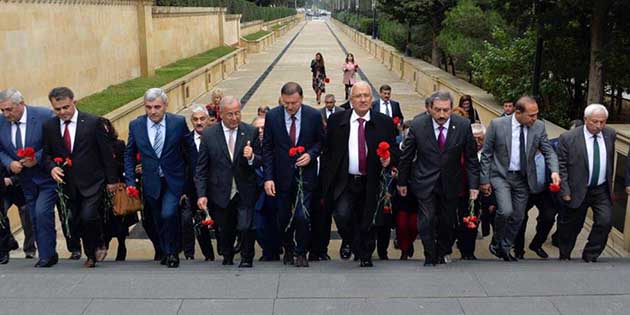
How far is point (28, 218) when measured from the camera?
21.7 ft

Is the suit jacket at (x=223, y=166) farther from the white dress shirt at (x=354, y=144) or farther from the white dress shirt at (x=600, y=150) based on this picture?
the white dress shirt at (x=600, y=150)

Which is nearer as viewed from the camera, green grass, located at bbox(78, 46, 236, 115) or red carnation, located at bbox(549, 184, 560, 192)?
red carnation, located at bbox(549, 184, 560, 192)

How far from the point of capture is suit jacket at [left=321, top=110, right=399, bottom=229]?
557 cm

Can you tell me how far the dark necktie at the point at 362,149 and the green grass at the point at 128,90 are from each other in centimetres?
801

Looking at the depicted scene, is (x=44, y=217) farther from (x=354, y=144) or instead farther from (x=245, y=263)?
(x=354, y=144)

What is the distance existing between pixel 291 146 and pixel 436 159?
4.12ft

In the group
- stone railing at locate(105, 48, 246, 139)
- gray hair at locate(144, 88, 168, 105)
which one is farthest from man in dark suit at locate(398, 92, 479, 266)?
stone railing at locate(105, 48, 246, 139)

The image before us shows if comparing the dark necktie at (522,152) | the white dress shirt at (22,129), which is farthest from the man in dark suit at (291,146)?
the white dress shirt at (22,129)

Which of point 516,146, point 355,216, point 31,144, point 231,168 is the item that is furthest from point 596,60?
point 31,144

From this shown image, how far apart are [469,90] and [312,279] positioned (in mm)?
11089

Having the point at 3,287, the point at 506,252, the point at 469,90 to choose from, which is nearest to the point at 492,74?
the point at 469,90

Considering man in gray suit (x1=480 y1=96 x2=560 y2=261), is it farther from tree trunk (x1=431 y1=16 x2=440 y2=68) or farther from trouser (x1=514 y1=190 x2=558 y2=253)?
tree trunk (x1=431 y1=16 x2=440 y2=68)

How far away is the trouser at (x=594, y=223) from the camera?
19.7 feet

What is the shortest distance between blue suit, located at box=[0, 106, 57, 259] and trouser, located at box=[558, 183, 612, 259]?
4702mm
